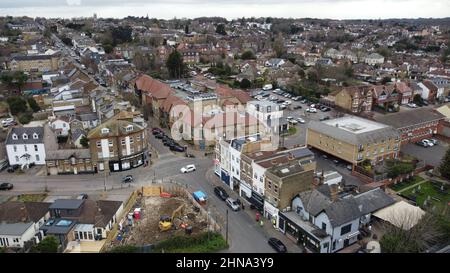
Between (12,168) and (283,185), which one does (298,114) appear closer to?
(283,185)

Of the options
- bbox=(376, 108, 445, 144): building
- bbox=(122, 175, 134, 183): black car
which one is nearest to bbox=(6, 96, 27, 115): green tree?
bbox=(122, 175, 134, 183): black car

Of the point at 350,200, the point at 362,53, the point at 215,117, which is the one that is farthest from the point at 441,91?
the point at 350,200

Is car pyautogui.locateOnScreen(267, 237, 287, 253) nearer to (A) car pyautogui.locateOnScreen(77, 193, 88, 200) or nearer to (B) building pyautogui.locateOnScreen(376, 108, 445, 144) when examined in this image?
(A) car pyautogui.locateOnScreen(77, 193, 88, 200)

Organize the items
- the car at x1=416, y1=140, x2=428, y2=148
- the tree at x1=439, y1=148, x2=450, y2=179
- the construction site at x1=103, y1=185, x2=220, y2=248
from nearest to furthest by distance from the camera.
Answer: the construction site at x1=103, y1=185, x2=220, y2=248 → the tree at x1=439, y1=148, x2=450, y2=179 → the car at x1=416, y1=140, x2=428, y2=148

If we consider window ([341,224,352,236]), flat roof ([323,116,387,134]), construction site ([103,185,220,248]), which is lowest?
construction site ([103,185,220,248])

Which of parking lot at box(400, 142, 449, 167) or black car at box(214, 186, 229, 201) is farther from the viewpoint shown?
parking lot at box(400, 142, 449, 167)

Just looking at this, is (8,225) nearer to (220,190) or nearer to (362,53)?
(220,190)

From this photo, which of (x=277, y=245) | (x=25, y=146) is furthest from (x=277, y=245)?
(x=25, y=146)
